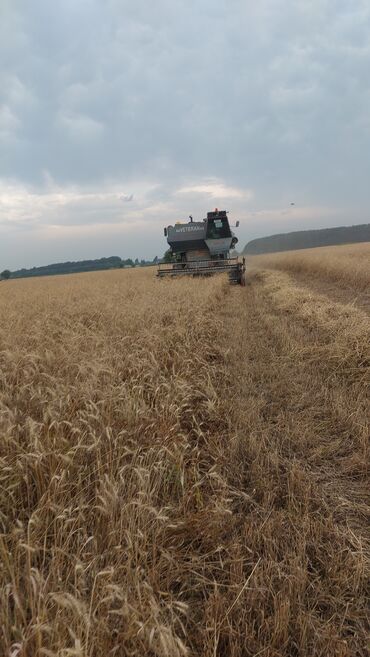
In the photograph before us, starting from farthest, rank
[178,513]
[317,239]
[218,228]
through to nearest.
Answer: [317,239] < [218,228] < [178,513]

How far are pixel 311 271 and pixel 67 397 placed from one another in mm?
21422

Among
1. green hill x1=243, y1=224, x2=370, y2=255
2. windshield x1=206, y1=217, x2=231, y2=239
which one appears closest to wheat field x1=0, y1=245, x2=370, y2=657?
windshield x1=206, y1=217, x2=231, y2=239

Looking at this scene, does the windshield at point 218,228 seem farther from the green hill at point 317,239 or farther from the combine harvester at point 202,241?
the green hill at point 317,239

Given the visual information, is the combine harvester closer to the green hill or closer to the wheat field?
the wheat field

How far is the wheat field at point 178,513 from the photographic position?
4.27 ft

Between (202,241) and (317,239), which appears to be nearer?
(202,241)

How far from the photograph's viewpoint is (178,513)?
1996mm

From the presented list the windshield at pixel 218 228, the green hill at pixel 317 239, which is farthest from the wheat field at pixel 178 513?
the green hill at pixel 317 239

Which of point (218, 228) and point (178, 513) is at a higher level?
point (218, 228)

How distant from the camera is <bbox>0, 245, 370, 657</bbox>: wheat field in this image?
1.30 m

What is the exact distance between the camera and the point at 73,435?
2.34m

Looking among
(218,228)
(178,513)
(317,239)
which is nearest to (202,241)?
(218,228)

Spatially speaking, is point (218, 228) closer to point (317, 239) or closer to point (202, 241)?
point (202, 241)

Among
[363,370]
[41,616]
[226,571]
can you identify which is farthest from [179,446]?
[363,370]
